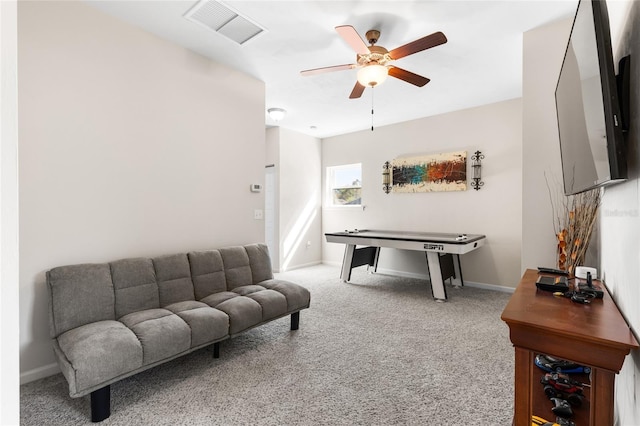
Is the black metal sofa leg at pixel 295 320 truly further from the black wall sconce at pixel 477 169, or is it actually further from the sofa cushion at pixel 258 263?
the black wall sconce at pixel 477 169

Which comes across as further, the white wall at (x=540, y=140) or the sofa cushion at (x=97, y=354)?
the white wall at (x=540, y=140)

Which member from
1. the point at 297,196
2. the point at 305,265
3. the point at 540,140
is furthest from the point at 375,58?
the point at 305,265

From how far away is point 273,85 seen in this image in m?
3.78

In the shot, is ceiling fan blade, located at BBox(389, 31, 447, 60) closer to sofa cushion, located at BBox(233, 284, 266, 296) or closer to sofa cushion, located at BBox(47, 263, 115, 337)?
sofa cushion, located at BBox(233, 284, 266, 296)

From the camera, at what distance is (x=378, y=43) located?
112 inches

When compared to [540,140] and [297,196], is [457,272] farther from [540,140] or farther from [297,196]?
[297,196]

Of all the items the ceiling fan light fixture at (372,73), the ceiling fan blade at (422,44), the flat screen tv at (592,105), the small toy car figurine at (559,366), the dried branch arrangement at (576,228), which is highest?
the ceiling fan blade at (422,44)

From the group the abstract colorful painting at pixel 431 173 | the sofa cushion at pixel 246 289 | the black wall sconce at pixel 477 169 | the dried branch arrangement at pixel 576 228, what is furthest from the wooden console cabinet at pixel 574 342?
the abstract colorful painting at pixel 431 173

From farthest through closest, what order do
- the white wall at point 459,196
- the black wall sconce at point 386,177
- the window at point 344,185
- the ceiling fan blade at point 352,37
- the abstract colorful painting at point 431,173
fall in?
1. the window at point 344,185
2. the black wall sconce at point 386,177
3. the abstract colorful painting at point 431,173
4. the white wall at point 459,196
5. the ceiling fan blade at point 352,37

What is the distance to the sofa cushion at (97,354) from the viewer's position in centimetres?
161

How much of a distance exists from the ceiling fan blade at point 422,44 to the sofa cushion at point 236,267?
2230 mm
